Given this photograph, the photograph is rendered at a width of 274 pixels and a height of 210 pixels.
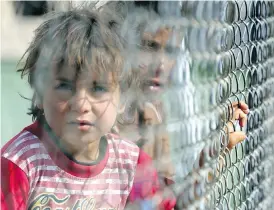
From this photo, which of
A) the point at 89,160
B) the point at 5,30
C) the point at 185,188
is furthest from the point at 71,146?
the point at 185,188

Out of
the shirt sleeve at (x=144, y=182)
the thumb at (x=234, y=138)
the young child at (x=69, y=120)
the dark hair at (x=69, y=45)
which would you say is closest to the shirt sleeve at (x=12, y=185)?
the young child at (x=69, y=120)

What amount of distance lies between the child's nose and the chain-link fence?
39cm

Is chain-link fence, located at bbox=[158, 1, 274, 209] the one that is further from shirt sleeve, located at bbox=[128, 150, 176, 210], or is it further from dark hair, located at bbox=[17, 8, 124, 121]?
dark hair, located at bbox=[17, 8, 124, 121]

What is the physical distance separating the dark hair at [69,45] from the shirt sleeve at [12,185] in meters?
0.16

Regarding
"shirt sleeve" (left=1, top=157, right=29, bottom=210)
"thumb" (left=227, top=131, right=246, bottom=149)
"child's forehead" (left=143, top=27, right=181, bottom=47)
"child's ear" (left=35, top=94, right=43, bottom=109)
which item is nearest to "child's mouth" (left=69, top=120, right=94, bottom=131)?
"child's ear" (left=35, top=94, right=43, bottom=109)

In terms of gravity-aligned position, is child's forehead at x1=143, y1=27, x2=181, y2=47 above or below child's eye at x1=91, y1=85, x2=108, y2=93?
above

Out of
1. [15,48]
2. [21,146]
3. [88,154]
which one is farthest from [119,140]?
[15,48]

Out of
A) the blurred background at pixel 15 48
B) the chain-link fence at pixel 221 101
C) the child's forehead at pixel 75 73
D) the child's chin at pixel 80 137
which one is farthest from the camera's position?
the chain-link fence at pixel 221 101

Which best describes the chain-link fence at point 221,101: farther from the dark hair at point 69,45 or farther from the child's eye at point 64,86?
the child's eye at point 64,86

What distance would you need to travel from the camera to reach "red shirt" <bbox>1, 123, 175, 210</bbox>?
1906 mm

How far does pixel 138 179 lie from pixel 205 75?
0.62m

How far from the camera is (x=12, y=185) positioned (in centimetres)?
190

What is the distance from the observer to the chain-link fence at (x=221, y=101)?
236 centimetres

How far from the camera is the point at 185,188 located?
2492mm
